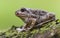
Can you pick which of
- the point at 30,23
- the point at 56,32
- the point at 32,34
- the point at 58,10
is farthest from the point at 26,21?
the point at 58,10

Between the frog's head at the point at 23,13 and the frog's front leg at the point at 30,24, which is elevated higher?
the frog's head at the point at 23,13

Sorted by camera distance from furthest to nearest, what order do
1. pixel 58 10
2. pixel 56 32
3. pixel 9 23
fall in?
pixel 9 23, pixel 58 10, pixel 56 32

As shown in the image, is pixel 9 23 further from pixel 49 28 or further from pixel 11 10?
pixel 49 28

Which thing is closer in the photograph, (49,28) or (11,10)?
(49,28)

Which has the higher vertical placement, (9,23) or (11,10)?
(11,10)

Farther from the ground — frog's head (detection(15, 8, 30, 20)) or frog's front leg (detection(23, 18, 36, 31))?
frog's head (detection(15, 8, 30, 20))
